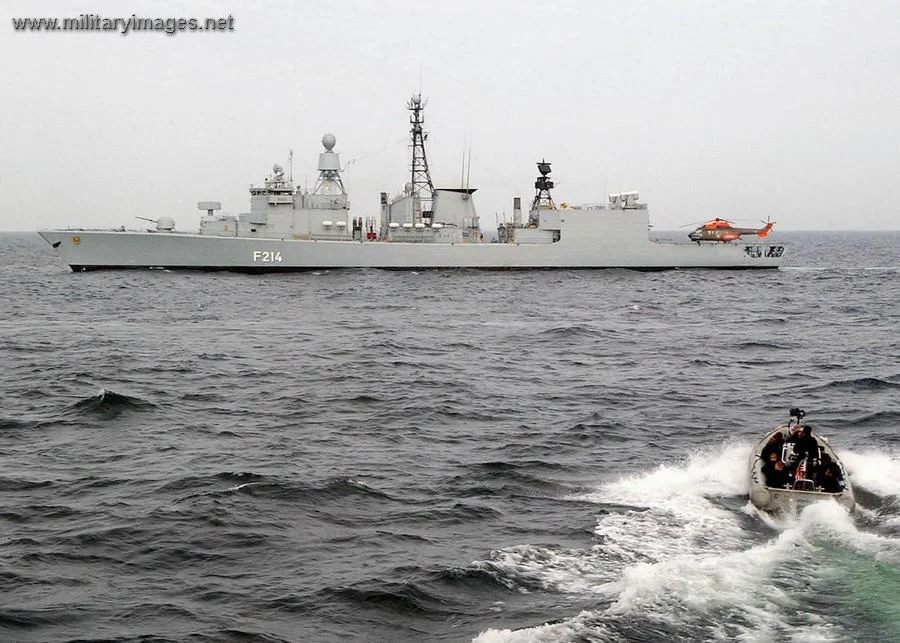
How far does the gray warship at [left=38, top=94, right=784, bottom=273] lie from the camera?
56094 mm

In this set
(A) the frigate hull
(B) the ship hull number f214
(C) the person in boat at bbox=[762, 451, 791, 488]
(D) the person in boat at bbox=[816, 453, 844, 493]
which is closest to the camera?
(D) the person in boat at bbox=[816, 453, 844, 493]

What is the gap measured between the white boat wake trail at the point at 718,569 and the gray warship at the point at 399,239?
148 ft

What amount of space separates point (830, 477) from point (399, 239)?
1895 inches

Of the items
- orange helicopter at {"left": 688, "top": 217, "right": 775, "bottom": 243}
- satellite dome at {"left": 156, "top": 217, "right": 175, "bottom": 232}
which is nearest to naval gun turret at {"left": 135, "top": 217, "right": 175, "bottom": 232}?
satellite dome at {"left": 156, "top": 217, "right": 175, "bottom": 232}

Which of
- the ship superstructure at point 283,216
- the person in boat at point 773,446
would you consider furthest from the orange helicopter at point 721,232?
the person in boat at point 773,446

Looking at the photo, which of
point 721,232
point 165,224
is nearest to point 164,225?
point 165,224

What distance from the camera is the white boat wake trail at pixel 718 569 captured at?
30.6 ft

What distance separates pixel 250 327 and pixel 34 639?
2403cm

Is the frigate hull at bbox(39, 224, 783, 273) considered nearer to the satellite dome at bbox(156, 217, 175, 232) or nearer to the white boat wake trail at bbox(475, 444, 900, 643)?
the satellite dome at bbox(156, 217, 175, 232)

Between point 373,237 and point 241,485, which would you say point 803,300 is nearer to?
point 373,237

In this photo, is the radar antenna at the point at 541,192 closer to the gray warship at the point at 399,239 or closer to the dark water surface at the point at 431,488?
the gray warship at the point at 399,239

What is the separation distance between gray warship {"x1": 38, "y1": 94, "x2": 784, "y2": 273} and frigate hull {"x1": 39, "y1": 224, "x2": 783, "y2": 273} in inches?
2.6

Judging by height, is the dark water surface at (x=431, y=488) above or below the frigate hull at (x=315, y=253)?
below

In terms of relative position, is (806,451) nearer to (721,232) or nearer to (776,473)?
(776,473)
